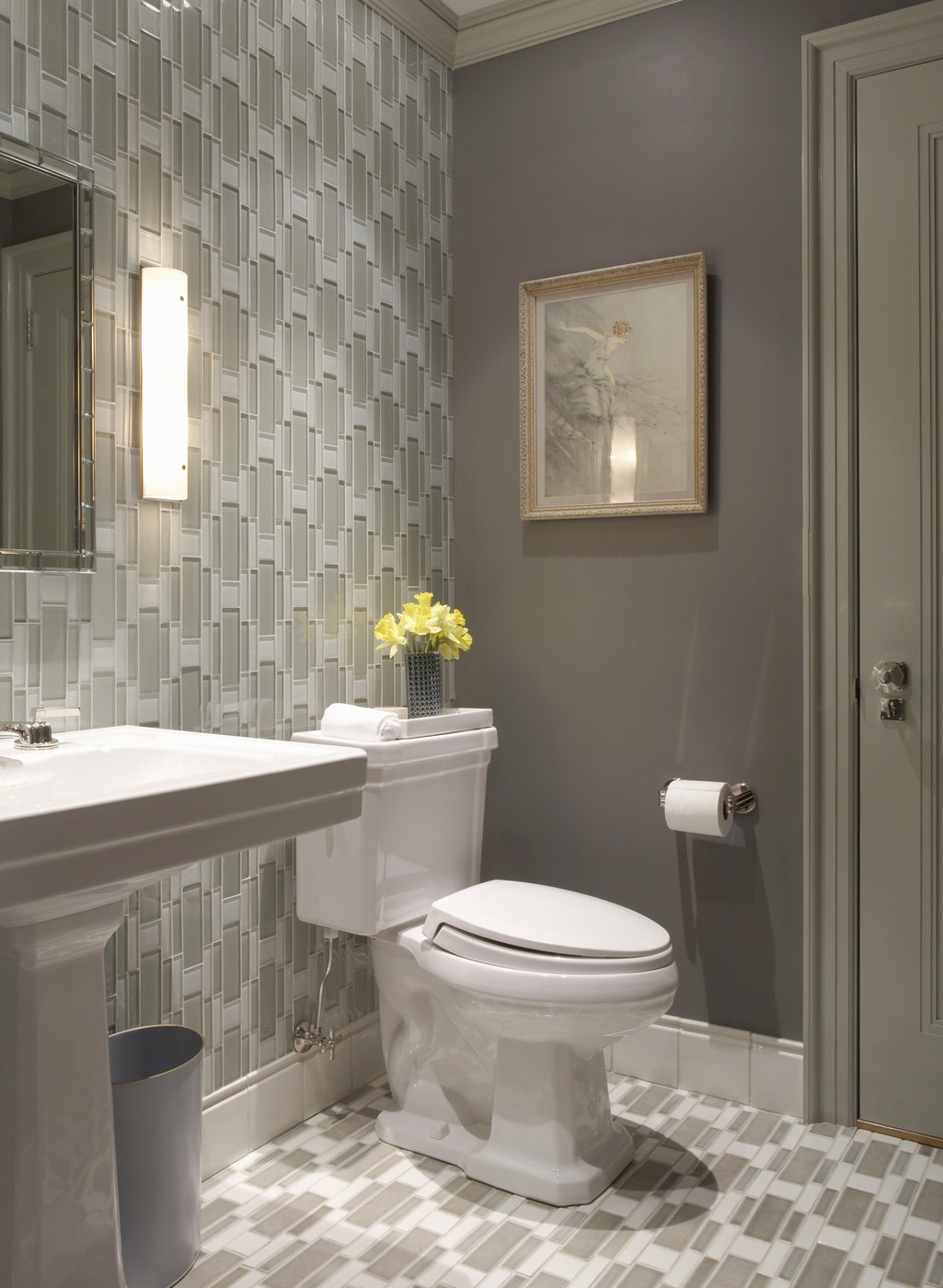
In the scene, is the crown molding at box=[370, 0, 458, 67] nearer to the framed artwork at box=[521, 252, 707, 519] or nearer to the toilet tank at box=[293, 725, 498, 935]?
the framed artwork at box=[521, 252, 707, 519]

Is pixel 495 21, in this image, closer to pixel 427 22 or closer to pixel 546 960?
pixel 427 22

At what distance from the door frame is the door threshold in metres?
0.03

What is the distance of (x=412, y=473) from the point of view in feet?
8.11

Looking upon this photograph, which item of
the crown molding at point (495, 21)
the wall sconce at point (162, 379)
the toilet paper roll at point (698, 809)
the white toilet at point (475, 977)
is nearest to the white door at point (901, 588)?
the toilet paper roll at point (698, 809)

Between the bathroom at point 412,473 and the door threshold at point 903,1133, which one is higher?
the bathroom at point 412,473

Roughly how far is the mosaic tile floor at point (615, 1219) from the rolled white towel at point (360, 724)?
31.7 inches

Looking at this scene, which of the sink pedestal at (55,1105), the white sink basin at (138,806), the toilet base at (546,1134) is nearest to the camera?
the white sink basin at (138,806)

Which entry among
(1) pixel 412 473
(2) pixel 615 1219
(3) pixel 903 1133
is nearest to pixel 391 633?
(1) pixel 412 473

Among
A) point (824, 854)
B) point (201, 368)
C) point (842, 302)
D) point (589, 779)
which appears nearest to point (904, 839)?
point (824, 854)

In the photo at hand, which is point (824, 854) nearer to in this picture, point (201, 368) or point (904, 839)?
point (904, 839)

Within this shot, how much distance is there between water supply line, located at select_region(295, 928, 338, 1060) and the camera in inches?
82.0

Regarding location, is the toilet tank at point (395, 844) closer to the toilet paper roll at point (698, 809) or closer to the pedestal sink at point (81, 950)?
the toilet paper roll at point (698, 809)

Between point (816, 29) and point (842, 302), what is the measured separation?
0.57 metres

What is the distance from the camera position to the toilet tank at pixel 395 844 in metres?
1.96
